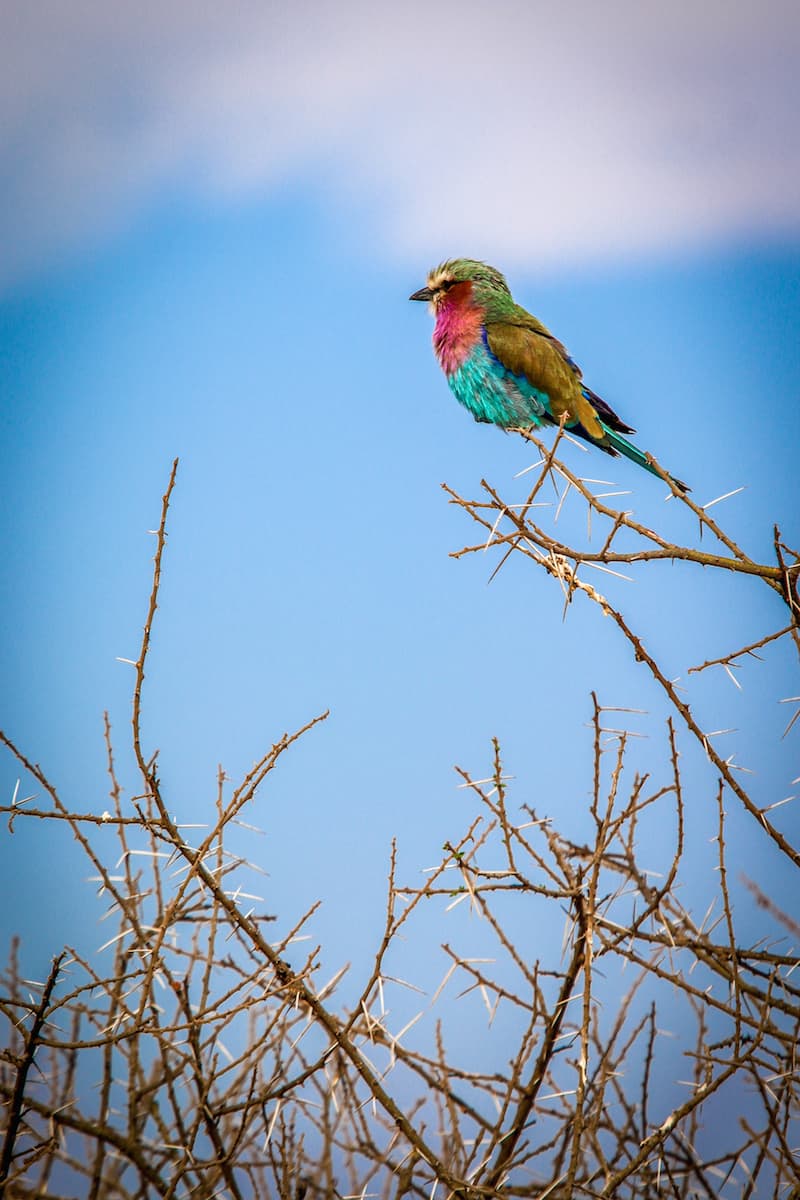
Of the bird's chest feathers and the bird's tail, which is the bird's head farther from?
the bird's tail

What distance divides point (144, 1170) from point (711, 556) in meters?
1.12

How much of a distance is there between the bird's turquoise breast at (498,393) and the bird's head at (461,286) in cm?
18

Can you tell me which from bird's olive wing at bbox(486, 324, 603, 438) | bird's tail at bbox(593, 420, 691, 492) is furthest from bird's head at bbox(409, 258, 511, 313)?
bird's tail at bbox(593, 420, 691, 492)

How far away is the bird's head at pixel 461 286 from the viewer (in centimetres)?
325

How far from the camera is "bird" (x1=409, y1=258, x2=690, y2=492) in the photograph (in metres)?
3.07

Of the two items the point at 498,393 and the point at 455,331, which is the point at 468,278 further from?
the point at 498,393

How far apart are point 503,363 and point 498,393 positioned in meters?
0.09

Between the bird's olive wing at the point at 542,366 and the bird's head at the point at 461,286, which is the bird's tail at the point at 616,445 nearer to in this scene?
the bird's olive wing at the point at 542,366

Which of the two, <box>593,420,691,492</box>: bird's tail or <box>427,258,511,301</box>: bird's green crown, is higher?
<box>427,258,511,301</box>: bird's green crown

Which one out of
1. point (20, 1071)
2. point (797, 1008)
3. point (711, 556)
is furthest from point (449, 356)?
point (20, 1071)

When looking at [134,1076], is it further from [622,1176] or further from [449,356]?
[449,356]

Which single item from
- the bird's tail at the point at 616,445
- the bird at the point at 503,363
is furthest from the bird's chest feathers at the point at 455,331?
the bird's tail at the point at 616,445

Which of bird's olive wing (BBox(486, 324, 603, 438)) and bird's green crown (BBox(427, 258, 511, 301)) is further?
bird's green crown (BBox(427, 258, 511, 301))

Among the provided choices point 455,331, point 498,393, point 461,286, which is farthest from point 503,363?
point 461,286
